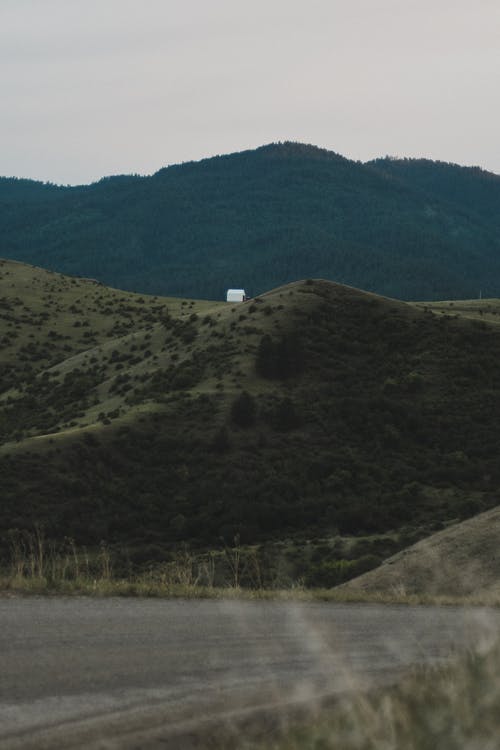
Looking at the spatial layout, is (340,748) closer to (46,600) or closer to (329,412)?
(46,600)

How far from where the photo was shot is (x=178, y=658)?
812 cm

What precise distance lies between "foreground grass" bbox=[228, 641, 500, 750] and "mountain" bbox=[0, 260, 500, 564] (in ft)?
125

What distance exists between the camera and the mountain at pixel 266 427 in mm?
53000

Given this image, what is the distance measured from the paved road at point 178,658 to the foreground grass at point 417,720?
0.56m

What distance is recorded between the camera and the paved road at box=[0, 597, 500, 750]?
643 centimetres

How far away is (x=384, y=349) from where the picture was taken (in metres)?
74.8

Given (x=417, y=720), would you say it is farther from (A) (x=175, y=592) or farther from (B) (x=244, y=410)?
(B) (x=244, y=410)

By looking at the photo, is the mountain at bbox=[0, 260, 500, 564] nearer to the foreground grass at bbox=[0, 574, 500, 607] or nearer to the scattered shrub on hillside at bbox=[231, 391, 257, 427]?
the scattered shrub on hillside at bbox=[231, 391, 257, 427]

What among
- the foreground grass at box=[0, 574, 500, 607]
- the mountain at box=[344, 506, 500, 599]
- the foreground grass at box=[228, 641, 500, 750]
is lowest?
the mountain at box=[344, 506, 500, 599]

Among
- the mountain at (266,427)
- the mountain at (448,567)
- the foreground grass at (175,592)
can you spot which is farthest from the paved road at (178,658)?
the mountain at (266,427)

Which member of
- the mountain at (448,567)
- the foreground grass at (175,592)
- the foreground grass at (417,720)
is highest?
the foreground grass at (417,720)

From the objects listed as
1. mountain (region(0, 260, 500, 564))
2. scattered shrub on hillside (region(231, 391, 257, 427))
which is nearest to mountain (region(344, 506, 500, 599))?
mountain (region(0, 260, 500, 564))

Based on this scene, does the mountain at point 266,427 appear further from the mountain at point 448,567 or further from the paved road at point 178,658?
the paved road at point 178,658

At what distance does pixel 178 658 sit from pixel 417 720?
285cm
